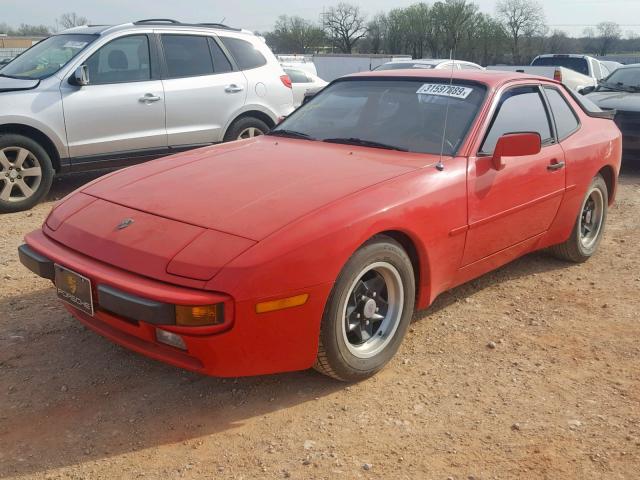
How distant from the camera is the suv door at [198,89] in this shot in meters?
6.84

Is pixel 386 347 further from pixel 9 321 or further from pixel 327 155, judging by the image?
pixel 9 321

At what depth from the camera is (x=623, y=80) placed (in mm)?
9812

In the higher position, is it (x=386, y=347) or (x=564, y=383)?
(x=386, y=347)

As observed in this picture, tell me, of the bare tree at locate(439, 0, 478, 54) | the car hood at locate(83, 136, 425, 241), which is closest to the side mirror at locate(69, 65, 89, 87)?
the car hood at locate(83, 136, 425, 241)

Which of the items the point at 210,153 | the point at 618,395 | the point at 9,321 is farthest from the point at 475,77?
the point at 9,321

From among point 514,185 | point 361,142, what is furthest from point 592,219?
point 361,142

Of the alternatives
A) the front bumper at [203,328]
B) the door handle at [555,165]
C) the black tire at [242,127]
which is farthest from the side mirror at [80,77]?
the door handle at [555,165]

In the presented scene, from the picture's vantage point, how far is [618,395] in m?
2.99

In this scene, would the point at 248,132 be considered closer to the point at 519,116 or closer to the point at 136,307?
the point at 519,116

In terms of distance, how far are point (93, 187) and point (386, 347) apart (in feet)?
5.80

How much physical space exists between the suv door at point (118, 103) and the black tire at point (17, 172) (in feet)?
1.00

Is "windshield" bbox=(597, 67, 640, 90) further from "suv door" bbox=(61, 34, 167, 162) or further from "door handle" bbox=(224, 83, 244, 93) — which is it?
"suv door" bbox=(61, 34, 167, 162)

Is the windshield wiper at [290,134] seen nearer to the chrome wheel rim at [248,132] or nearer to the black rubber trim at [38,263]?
the black rubber trim at [38,263]

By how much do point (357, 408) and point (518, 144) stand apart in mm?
1704
